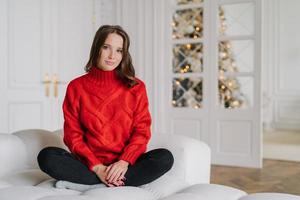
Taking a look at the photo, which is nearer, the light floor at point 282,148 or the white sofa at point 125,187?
the white sofa at point 125,187

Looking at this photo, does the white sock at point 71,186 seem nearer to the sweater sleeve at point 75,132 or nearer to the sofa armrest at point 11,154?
the sweater sleeve at point 75,132

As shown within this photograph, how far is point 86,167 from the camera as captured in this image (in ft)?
5.46

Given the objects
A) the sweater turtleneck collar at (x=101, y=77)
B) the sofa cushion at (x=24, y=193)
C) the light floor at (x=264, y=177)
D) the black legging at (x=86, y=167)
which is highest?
the sweater turtleneck collar at (x=101, y=77)

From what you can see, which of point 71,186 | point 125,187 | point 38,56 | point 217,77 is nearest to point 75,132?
point 71,186

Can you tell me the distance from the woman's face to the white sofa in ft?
1.45

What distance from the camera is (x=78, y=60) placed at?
4254 mm

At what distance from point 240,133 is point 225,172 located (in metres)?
0.51

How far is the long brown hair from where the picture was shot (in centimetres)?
183

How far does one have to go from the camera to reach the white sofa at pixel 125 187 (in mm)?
1406

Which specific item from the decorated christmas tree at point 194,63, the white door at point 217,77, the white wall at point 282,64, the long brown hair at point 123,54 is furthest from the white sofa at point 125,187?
the white wall at point 282,64

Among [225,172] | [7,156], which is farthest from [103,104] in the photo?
[225,172]

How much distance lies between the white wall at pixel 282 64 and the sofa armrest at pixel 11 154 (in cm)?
501

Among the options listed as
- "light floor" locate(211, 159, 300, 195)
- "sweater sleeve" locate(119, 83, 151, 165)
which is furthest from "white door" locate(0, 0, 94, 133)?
"sweater sleeve" locate(119, 83, 151, 165)

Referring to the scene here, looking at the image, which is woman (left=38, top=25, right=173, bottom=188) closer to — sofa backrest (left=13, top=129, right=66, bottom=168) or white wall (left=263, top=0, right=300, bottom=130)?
sofa backrest (left=13, top=129, right=66, bottom=168)
